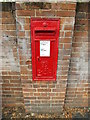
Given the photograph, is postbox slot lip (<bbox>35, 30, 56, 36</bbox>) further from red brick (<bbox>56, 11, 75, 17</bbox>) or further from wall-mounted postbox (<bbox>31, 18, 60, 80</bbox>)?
red brick (<bbox>56, 11, 75, 17</bbox>)

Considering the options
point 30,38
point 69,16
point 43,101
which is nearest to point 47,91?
point 43,101

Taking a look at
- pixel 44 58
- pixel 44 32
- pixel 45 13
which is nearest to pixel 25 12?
pixel 45 13

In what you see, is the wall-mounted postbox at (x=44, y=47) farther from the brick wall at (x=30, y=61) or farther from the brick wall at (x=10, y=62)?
the brick wall at (x=10, y=62)

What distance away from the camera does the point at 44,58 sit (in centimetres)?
235

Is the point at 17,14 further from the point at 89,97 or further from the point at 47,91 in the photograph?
the point at 89,97

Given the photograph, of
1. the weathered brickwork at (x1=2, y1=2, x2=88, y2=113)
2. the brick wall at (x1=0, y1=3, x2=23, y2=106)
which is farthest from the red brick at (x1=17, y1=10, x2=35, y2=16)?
the brick wall at (x1=0, y1=3, x2=23, y2=106)

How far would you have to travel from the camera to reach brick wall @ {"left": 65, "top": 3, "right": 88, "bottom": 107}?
2.24 meters

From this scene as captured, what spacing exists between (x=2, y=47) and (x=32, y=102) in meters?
1.21

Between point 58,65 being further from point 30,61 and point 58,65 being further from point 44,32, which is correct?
point 44,32

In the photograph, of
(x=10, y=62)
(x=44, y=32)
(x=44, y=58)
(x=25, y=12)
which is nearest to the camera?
(x=25, y=12)

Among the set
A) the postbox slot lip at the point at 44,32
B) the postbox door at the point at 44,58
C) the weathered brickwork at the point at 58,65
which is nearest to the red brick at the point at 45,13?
the weathered brickwork at the point at 58,65

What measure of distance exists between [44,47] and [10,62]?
739 millimetres

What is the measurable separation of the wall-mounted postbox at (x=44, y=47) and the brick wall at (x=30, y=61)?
0.22ft

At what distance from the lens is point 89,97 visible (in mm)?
3072
